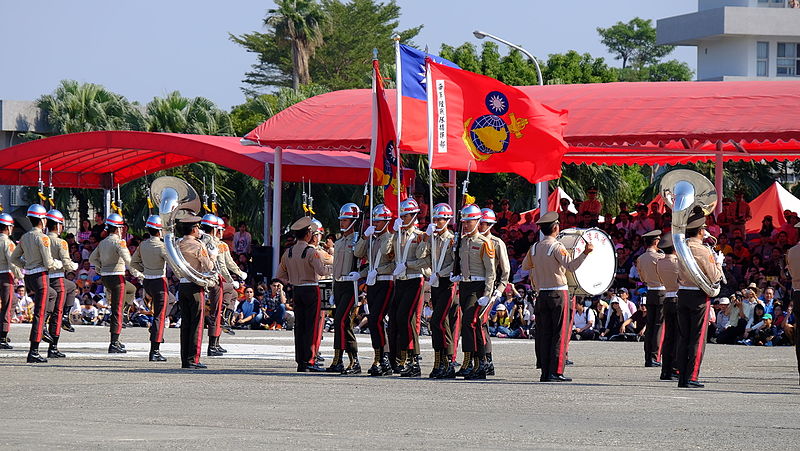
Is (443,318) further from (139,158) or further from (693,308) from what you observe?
(139,158)

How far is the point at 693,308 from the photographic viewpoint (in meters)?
14.9

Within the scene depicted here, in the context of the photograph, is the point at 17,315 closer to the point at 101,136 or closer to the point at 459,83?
the point at 101,136

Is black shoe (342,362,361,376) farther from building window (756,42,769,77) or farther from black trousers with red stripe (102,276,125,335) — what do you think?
building window (756,42,769,77)

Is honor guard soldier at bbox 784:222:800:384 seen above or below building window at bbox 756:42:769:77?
below

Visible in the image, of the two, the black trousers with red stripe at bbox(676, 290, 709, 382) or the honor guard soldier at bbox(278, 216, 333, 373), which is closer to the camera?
the black trousers with red stripe at bbox(676, 290, 709, 382)

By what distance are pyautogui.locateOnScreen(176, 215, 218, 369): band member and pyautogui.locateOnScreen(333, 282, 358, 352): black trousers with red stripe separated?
164 centimetres

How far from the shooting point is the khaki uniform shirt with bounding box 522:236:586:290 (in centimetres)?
1535

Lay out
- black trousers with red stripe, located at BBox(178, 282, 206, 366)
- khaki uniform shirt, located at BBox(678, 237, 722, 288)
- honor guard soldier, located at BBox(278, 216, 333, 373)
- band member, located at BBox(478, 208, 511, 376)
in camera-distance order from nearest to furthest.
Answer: khaki uniform shirt, located at BBox(678, 237, 722, 288) < band member, located at BBox(478, 208, 511, 376) < honor guard soldier, located at BBox(278, 216, 333, 373) < black trousers with red stripe, located at BBox(178, 282, 206, 366)

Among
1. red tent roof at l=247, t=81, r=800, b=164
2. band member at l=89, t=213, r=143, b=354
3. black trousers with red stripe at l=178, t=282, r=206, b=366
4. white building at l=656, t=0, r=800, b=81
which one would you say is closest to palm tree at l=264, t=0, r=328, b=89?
white building at l=656, t=0, r=800, b=81

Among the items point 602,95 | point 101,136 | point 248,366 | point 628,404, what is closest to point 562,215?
point 602,95

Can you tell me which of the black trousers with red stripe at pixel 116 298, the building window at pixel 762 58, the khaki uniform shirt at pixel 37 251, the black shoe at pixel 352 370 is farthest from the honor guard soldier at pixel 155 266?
the building window at pixel 762 58

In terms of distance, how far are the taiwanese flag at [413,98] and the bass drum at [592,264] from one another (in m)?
2.98

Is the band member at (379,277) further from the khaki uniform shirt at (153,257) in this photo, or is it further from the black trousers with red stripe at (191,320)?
the khaki uniform shirt at (153,257)

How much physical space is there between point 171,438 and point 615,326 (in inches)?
639
